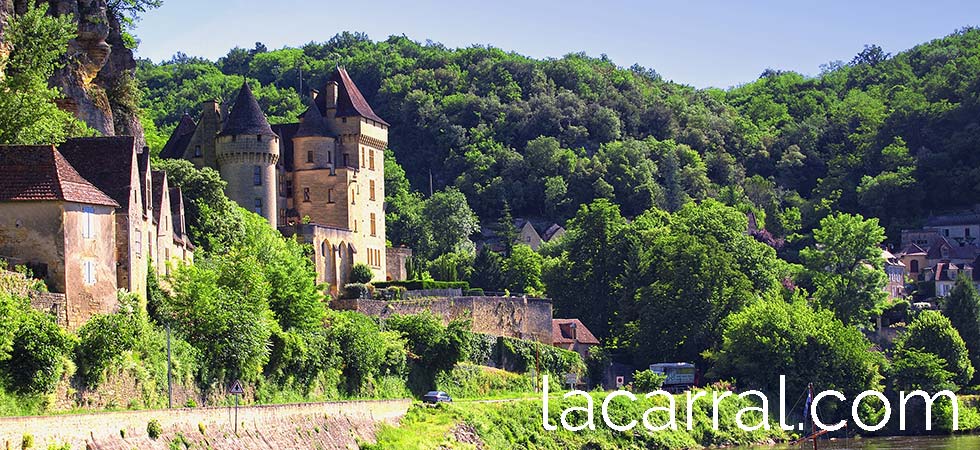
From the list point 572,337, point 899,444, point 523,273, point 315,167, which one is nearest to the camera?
point 899,444

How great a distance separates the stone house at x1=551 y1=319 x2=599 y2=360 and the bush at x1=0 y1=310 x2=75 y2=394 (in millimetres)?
55855

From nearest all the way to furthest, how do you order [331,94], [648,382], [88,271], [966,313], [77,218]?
[77,218] < [88,271] < [648,382] < [331,94] < [966,313]

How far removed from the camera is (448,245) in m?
143

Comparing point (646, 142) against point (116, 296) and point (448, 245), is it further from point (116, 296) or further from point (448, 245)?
point (116, 296)

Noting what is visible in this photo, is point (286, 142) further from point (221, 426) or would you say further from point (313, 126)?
point (221, 426)

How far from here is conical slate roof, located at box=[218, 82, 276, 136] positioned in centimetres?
8744

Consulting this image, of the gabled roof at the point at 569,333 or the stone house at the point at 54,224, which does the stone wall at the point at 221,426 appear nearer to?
the stone house at the point at 54,224

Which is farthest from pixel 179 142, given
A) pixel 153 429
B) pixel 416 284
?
pixel 153 429

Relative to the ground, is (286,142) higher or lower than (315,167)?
higher

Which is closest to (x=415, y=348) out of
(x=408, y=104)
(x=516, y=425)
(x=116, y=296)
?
(x=516, y=425)

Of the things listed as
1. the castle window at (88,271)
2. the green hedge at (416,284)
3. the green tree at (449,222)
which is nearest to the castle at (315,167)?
the green hedge at (416,284)

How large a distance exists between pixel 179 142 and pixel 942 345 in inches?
1908

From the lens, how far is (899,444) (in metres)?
87.6

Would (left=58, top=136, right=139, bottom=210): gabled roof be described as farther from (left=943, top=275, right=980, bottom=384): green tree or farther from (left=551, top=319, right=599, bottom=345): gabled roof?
(left=943, top=275, right=980, bottom=384): green tree
